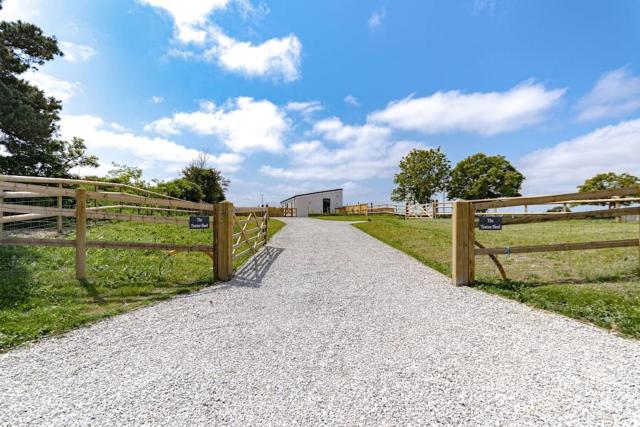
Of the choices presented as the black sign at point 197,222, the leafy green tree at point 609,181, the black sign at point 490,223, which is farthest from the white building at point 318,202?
the black sign at point 490,223

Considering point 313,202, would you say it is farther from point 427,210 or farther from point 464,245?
point 464,245

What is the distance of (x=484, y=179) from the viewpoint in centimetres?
3744

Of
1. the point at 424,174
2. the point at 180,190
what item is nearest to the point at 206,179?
the point at 180,190

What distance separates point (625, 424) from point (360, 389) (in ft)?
5.37

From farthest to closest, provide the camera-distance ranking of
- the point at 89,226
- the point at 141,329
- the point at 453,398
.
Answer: the point at 89,226, the point at 141,329, the point at 453,398

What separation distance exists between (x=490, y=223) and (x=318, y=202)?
35979 mm

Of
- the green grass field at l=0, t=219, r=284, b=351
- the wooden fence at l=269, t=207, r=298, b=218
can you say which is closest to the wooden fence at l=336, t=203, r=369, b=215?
the wooden fence at l=269, t=207, r=298, b=218

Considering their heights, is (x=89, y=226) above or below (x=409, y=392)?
above

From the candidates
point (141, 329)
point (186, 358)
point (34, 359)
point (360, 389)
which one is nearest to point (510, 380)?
point (360, 389)

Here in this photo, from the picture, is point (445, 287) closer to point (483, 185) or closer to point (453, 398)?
point (453, 398)

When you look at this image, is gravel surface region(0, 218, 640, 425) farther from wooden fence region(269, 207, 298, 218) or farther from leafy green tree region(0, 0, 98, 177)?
wooden fence region(269, 207, 298, 218)

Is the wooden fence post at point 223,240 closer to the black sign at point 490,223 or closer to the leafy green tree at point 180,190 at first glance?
the black sign at point 490,223

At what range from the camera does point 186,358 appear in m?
2.67

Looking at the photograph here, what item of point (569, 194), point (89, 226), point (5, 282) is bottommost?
point (5, 282)
